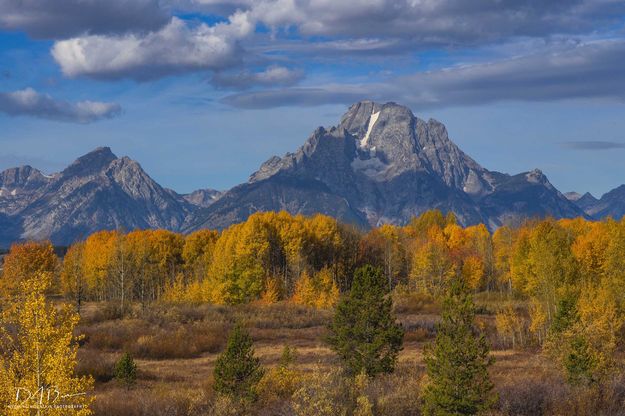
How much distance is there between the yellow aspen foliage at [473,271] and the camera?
104531 millimetres

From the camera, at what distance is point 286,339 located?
6066 cm

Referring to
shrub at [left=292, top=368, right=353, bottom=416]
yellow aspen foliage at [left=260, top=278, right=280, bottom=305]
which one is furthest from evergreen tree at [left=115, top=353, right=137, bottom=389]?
yellow aspen foliage at [left=260, top=278, right=280, bottom=305]

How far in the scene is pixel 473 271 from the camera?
106m

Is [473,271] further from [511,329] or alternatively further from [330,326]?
[330,326]

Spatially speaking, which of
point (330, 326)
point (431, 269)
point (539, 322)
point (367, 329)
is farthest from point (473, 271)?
point (367, 329)

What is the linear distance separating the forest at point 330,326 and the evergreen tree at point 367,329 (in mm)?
68

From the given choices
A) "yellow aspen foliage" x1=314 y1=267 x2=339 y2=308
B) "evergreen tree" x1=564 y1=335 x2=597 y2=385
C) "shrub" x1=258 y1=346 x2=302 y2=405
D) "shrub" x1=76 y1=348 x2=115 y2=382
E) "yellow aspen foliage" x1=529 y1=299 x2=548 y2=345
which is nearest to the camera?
"shrub" x1=258 y1=346 x2=302 y2=405

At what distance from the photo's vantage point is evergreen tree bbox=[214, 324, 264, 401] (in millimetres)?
23797

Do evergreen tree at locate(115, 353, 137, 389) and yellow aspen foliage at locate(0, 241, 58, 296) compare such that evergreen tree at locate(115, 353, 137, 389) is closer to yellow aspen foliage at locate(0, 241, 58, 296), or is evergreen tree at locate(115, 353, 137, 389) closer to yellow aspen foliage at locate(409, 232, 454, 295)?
yellow aspen foliage at locate(0, 241, 58, 296)

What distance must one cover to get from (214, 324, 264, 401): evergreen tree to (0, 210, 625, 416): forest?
5cm

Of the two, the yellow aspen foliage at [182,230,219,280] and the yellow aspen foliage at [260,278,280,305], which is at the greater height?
the yellow aspen foliage at [182,230,219,280]

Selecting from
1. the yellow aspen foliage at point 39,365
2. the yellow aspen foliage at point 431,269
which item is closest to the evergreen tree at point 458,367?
the yellow aspen foliage at point 39,365

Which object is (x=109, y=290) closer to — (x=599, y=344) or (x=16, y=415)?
(x=599, y=344)

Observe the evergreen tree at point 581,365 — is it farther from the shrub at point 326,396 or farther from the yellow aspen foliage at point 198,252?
the yellow aspen foliage at point 198,252
